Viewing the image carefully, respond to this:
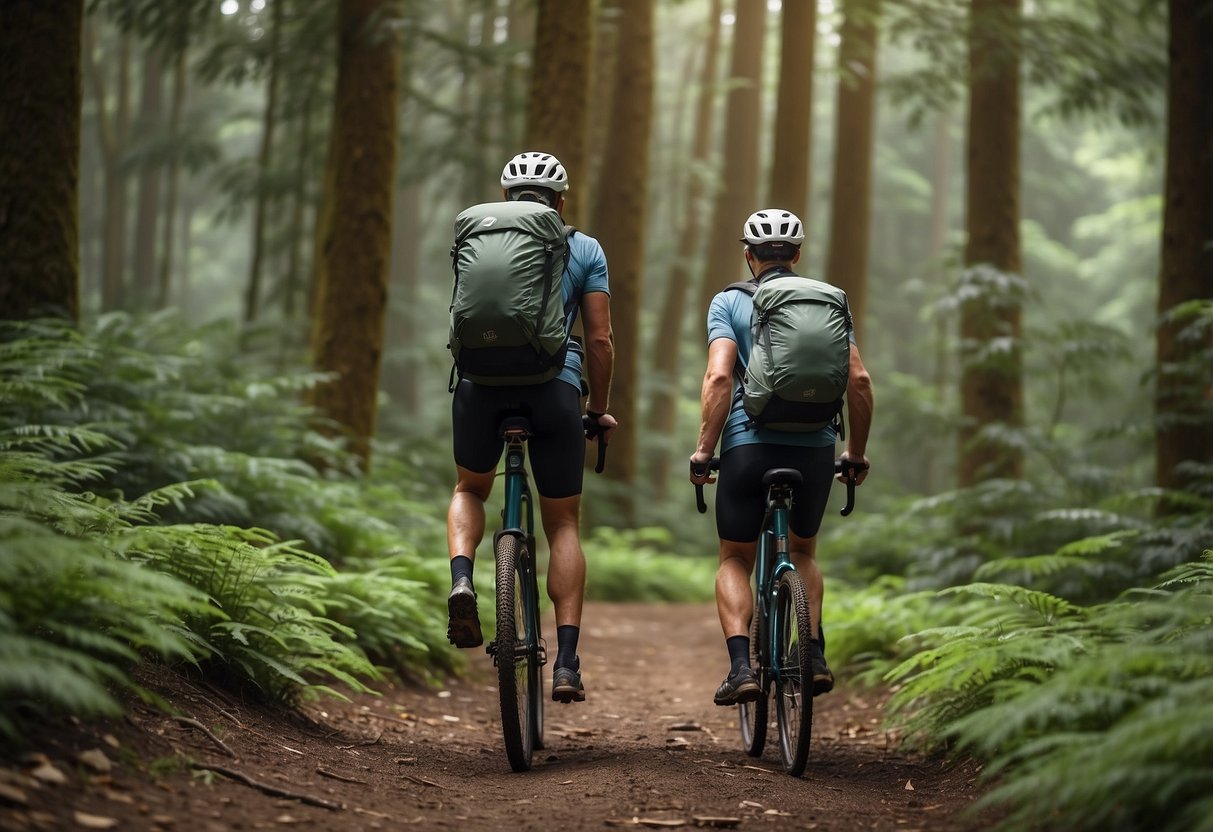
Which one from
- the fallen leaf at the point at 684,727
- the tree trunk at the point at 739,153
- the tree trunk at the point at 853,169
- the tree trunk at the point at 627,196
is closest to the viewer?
the fallen leaf at the point at 684,727

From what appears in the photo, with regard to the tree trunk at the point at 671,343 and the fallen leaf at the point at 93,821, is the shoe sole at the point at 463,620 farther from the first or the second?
the tree trunk at the point at 671,343

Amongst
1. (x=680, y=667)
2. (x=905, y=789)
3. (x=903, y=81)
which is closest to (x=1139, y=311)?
(x=903, y=81)

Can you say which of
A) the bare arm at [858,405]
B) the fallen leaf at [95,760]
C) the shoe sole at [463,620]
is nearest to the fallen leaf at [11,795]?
the fallen leaf at [95,760]

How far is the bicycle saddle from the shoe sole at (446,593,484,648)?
1426mm

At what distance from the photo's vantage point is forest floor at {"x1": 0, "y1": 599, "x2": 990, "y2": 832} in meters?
3.55

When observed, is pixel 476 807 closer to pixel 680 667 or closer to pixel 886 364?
pixel 680 667

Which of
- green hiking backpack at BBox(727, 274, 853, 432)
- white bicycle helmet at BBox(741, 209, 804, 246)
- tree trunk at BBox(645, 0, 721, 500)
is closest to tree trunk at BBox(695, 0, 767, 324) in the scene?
tree trunk at BBox(645, 0, 721, 500)

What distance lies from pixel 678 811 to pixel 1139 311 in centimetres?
3058

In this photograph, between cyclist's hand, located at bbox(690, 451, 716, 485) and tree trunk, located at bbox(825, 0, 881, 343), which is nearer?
cyclist's hand, located at bbox(690, 451, 716, 485)

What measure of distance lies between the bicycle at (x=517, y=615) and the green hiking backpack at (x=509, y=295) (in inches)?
12.5

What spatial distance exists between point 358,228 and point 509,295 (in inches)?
237

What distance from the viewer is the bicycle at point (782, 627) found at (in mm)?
4879

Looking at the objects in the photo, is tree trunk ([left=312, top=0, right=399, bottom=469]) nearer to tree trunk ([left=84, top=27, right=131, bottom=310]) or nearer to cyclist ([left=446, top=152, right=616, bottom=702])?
cyclist ([left=446, top=152, right=616, bottom=702])

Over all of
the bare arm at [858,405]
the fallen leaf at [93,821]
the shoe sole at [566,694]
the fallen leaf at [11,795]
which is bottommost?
the fallen leaf at [93,821]
